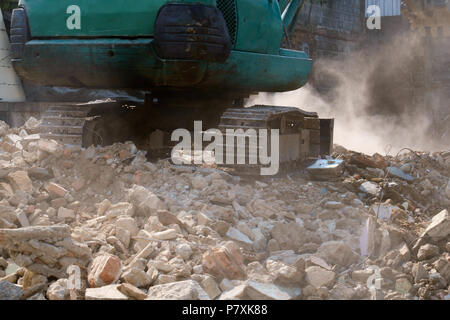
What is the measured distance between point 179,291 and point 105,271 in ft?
1.52

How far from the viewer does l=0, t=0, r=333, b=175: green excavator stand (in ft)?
17.4

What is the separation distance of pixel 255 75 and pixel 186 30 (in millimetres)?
1175

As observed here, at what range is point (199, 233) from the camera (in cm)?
402

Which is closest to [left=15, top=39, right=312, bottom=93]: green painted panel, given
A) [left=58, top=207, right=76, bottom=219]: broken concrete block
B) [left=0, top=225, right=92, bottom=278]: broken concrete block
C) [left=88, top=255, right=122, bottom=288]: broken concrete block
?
[left=58, top=207, right=76, bottom=219]: broken concrete block

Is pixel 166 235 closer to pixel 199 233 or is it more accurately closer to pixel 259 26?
pixel 199 233

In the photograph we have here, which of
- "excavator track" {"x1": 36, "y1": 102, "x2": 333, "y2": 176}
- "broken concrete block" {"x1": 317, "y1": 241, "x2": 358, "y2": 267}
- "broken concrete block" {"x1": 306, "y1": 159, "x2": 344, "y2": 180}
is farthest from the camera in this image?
"broken concrete block" {"x1": 306, "y1": 159, "x2": 344, "y2": 180}

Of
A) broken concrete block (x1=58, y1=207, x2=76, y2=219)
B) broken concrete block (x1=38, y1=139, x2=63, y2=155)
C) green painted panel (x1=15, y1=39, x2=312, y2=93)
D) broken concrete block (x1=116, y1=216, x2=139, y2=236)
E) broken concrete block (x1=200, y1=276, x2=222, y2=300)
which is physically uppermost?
green painted panel (x1=15, y1=39, x2=312, y2=93)

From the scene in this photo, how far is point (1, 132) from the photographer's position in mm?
7020

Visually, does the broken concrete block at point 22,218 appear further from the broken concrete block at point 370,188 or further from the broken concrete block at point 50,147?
the broken concrete block at point 370,188

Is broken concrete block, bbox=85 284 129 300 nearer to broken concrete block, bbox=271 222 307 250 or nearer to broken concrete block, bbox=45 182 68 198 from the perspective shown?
broken concrete block, bbox=271 222 307 250

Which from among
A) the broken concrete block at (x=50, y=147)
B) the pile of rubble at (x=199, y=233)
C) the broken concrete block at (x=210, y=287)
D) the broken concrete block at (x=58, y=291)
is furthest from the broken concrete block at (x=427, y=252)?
the broken concrete block at (x=50, y=147)

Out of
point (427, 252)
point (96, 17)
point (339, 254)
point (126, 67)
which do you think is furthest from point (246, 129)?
point (427, 252)

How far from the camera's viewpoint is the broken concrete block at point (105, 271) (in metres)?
3.25

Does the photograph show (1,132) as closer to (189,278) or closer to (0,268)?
(0,268)
